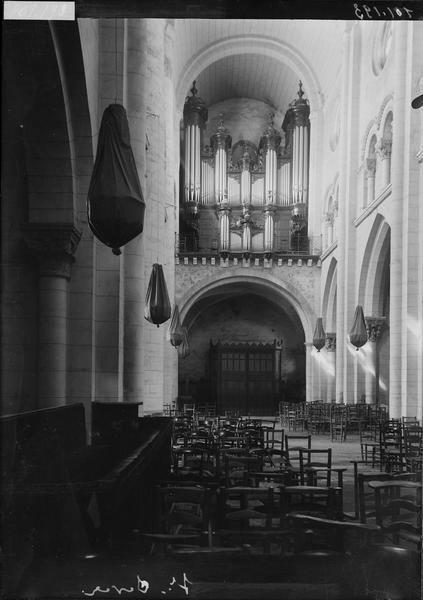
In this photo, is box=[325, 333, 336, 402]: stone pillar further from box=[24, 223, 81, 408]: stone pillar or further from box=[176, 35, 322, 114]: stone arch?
box=[24, 223, 81, 408]: stone pillar

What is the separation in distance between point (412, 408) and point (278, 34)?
17132 millimetres

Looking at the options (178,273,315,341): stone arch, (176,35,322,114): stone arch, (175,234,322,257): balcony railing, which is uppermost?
(176,35,322,114): stone arch

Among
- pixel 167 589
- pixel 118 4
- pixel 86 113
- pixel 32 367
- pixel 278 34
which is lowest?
pixel 167 589

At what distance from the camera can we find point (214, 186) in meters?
28.4

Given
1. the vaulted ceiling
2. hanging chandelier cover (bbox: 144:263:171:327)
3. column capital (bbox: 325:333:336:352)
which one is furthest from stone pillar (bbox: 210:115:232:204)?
hanging chandelier cover (bbox: 144:263:171:327)

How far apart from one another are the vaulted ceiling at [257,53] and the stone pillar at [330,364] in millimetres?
9970

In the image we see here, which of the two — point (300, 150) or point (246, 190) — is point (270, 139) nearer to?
point (300, 150)

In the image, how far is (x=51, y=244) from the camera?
27.0 ft

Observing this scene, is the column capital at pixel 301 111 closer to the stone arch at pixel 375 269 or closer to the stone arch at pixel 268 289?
the stone arch at pixel 268 289

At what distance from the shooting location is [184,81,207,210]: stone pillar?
91.0ft

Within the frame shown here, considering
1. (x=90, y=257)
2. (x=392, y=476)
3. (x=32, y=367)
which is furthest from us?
(x=90, y=257)

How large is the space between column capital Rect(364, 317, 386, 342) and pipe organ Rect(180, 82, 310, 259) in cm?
767

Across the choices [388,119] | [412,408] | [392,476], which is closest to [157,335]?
[412,408]

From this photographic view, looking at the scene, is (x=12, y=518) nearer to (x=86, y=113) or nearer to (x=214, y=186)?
(x=86, y=113)
